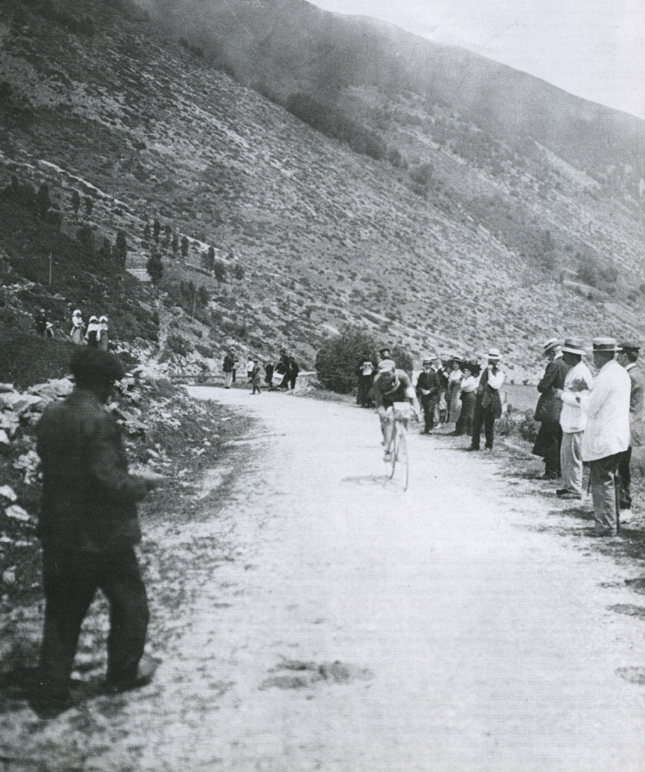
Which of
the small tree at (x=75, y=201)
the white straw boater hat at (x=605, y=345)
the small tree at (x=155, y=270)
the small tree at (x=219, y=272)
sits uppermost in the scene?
the small tree at (x=75, y=201)

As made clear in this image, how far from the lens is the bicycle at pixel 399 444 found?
29.1 feet

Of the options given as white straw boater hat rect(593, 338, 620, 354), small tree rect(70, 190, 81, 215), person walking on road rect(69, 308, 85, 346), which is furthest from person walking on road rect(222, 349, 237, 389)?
white straw boater hat rect(593, 338, 620, 354)

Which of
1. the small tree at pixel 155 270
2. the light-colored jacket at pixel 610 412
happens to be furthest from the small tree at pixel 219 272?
the light-colored jacket at pixel 610 412

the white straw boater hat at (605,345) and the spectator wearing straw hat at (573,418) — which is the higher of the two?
the white straw boater hat at (605,345)

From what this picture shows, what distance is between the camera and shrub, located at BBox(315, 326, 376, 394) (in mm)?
24469

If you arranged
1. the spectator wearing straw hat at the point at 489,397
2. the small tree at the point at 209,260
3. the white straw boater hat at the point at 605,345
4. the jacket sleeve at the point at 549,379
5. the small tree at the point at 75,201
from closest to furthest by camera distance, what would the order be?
1. the white straw boater hat at the point at 605,345
2. the jacket sleeve at the point at 549,379
3. the spectator wearing straw hat at the point at 489,397
4. the small tree at the point at 75,201
5. the small tree at the point at 209,260

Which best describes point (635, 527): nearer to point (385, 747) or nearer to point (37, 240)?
point (385, 747)

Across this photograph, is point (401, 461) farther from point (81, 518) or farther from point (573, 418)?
point (81, 518)

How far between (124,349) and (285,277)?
78.1ft

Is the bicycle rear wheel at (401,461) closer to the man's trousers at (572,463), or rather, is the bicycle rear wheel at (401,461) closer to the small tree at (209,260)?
the man's trousers at (572,463)

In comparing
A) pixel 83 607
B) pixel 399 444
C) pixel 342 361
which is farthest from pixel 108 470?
pixel 342 361

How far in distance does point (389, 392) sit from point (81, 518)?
20.4ft

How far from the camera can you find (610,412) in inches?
248

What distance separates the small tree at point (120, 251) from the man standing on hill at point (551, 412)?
26403mm
